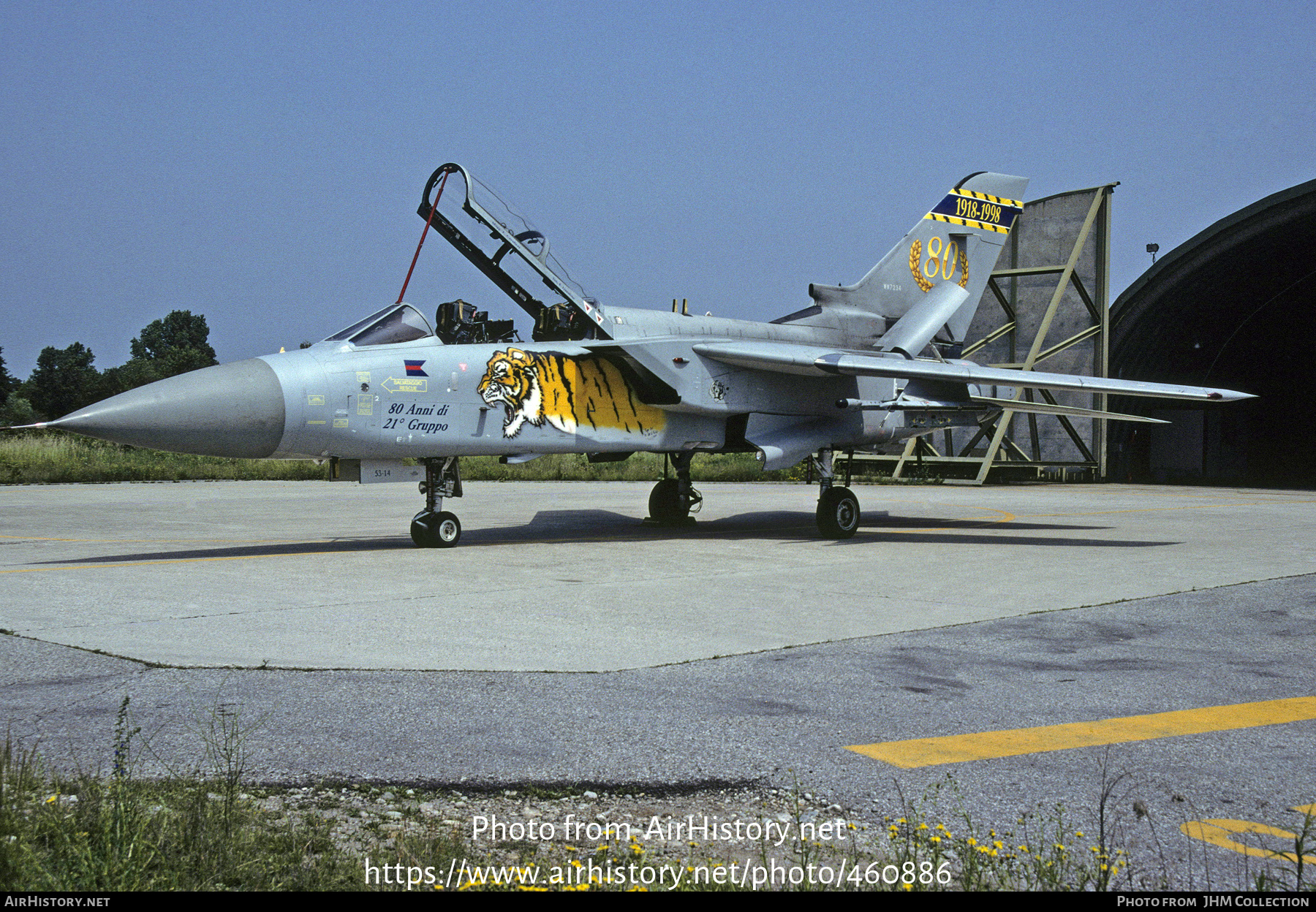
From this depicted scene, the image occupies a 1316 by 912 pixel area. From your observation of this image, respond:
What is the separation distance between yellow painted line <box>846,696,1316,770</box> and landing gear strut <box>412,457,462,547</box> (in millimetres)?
7534

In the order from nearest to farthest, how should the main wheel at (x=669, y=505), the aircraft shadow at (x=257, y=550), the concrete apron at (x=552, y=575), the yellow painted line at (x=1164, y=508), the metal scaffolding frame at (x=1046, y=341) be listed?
the concrete apron at (x=552, y=575) → the aircraft shadow at (x=257, y=550) → the main wheel at (x=669, y=505) → the yellow painted line at (x=1164, y=508) → the metal scaffolding frame at (x=1046, y=341)

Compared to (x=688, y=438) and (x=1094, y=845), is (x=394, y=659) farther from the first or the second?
(x=688, y=438)

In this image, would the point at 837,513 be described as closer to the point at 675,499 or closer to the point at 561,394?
Answer: the point at 675,499

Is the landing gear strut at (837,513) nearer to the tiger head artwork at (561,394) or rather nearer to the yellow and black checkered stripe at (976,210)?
the tiger head artwork at (561,394)

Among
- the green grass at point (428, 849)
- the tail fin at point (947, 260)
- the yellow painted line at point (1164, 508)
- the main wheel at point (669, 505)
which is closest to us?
the green grass at point (428, 849)

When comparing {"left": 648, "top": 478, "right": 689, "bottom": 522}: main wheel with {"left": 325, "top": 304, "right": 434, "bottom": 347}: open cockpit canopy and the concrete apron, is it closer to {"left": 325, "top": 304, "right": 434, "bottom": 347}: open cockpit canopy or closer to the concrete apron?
the concrete apron

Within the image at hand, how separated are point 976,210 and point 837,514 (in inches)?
259

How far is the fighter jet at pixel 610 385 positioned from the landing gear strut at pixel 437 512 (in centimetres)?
2

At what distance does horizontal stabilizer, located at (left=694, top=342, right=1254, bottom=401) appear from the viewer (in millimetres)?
11648

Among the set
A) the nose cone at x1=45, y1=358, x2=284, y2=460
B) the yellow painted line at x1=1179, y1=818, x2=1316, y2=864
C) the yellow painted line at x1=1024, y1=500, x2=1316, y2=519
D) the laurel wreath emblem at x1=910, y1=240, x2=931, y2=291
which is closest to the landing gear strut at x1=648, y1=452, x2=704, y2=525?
the laurel wreath emblem at x1=910, y1=240, x2=931, y2=291

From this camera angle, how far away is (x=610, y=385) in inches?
465

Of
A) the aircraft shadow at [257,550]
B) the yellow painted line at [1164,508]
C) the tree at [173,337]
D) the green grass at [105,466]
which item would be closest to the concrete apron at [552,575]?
the aircraft shadow at [257,550]

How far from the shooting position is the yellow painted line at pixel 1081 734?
377cm
